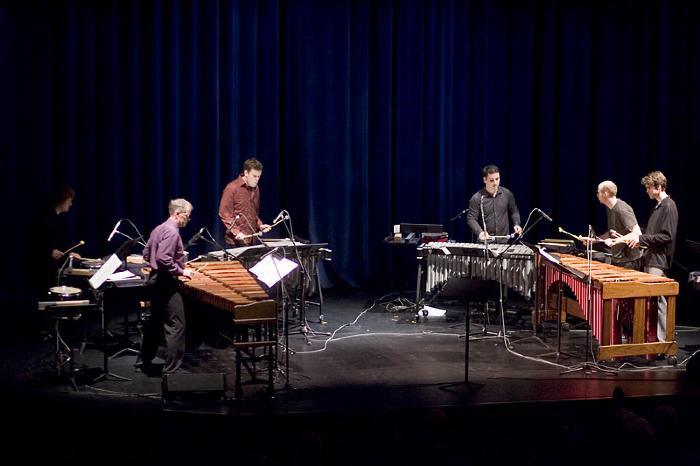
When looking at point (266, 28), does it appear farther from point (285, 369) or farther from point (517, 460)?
point (517, 460)

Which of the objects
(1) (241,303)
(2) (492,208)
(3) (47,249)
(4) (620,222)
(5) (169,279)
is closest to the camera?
(1) (241,303)

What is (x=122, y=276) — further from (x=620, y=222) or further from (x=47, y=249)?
(x=620, y=222)

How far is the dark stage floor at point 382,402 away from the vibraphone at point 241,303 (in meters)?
0.39

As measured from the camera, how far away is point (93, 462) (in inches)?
166

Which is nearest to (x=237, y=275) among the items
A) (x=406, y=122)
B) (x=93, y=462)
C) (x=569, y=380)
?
(x=569, y=380)

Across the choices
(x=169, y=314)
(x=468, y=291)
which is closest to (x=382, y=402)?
(x=468, y=291)

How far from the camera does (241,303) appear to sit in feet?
22.2

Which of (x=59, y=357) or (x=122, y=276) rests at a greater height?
(x=122, y=276)

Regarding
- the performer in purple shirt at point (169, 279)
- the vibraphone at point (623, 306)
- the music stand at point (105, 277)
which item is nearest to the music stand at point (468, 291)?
the vibraphone at point (623, 306)

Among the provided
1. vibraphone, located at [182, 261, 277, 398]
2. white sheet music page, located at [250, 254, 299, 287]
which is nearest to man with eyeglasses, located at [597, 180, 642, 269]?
white sheet music page, located at [250, 254, 299, 287]

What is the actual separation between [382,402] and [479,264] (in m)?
3.16

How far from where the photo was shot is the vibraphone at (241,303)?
674 cm

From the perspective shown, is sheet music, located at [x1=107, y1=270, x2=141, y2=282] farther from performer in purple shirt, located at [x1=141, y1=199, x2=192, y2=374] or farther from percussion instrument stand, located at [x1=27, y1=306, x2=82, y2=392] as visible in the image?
percussion instrument stand, located at [x1=27, y1=306, x2=82, y2=392]

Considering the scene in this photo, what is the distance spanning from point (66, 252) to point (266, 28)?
4437 millimetres
